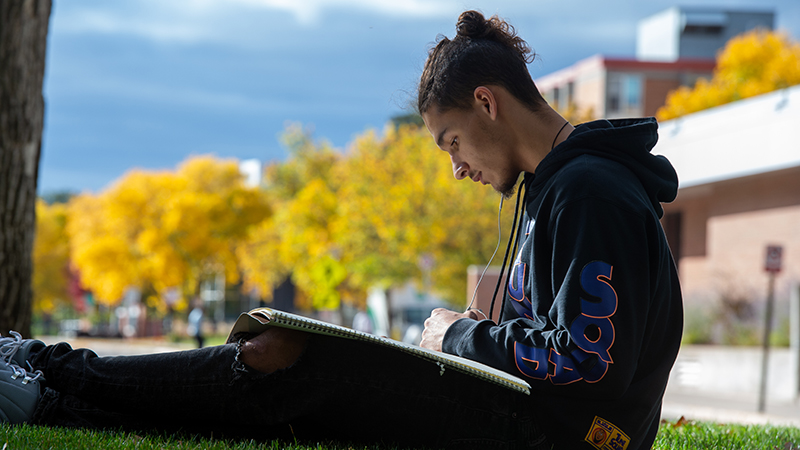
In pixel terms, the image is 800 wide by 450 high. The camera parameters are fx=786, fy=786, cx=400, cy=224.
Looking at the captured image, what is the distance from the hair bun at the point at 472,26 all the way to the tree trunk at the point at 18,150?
162 inches

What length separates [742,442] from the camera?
139 inches

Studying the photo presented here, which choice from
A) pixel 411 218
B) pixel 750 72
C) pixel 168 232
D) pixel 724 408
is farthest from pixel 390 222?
pixel 168 232

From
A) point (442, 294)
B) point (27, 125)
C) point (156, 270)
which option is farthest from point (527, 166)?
point (156, 270)

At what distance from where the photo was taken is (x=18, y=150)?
18.4 ft

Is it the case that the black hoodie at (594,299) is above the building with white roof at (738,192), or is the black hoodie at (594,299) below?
below

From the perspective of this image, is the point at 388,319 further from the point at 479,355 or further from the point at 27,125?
the point at 479,355

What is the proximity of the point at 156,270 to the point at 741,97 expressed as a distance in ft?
102

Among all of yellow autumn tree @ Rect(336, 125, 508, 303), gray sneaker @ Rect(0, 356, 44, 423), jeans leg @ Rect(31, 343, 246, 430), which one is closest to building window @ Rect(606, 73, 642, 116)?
yellow autumn tree @ Rect(336, 125, 508, 303)

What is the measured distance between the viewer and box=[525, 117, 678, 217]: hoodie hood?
2320mm

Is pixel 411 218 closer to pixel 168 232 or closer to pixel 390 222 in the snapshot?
pixel 390 222

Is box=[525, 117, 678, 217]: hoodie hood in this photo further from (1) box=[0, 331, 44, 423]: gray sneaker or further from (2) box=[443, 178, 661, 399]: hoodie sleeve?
(1) box=[0, 331, 44, 423]: gray sneaker

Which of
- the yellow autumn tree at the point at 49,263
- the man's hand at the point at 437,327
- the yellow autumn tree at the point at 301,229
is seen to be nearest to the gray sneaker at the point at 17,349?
the man's hand at the point at 437,327

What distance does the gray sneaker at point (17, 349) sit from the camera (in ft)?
7.88

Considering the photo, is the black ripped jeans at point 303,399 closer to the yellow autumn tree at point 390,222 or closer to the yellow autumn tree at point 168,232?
the yellow autumn tree at point 390,222
